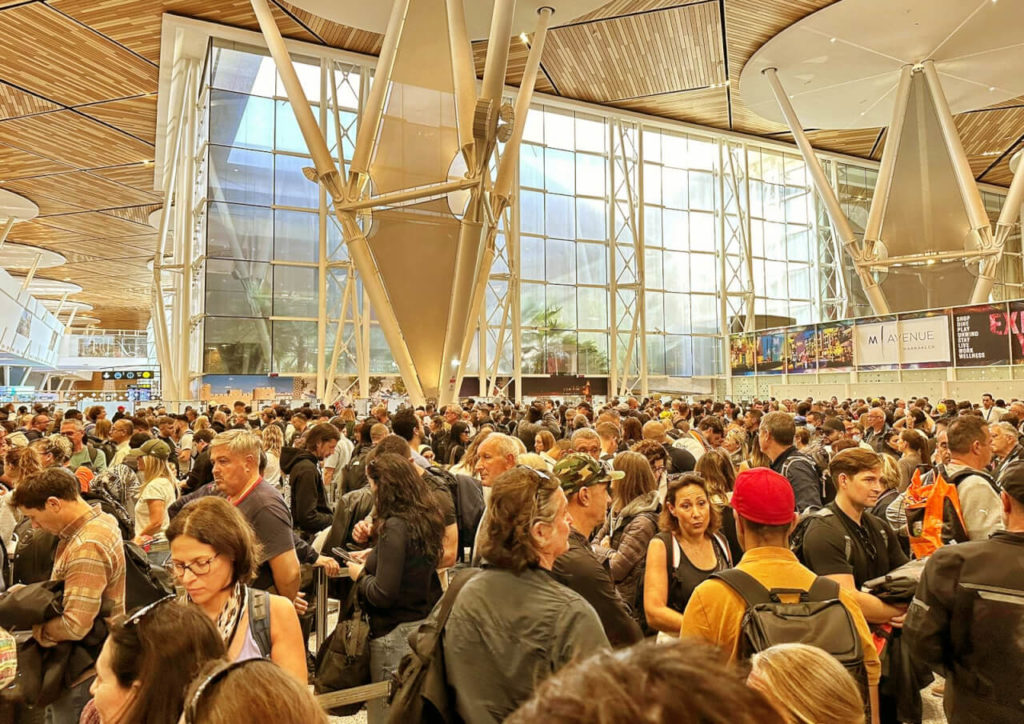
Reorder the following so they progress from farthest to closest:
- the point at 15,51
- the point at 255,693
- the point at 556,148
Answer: the point at 556,148, the point at 15,51, the point at 255,693

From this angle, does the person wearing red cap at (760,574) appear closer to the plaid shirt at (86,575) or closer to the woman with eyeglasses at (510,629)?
the woman with eyeglasses at (510,629)

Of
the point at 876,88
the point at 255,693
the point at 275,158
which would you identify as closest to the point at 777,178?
the point at 876,88

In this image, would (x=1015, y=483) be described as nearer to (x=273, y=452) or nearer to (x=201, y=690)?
(x=201, y=690)

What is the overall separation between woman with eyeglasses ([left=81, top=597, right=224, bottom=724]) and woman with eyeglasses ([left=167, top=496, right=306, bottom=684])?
2.02ft

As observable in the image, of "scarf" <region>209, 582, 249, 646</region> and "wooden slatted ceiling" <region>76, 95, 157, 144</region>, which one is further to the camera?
"wooden slatted ceiling" <region>76, 95, 157, 144</region>

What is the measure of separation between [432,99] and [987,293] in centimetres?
1809

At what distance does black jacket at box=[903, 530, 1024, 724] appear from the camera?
239 cm

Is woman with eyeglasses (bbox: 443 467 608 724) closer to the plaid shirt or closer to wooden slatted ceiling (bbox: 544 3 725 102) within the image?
the plaid shirt

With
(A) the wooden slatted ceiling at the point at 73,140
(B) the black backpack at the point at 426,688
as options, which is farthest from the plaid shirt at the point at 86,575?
(A) the wooden slatted ceiling at the point at 73,140

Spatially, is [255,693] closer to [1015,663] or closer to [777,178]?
[1015,663]

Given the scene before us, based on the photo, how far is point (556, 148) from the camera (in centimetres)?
2850

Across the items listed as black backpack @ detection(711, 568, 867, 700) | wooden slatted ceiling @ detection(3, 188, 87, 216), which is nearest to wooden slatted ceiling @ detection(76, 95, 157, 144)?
wooden slatted ceiling @ detection(3, 188, 87, 216)

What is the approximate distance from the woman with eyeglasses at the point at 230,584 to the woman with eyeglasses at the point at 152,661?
0.61 m

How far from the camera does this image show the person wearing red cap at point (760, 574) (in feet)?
7.41
